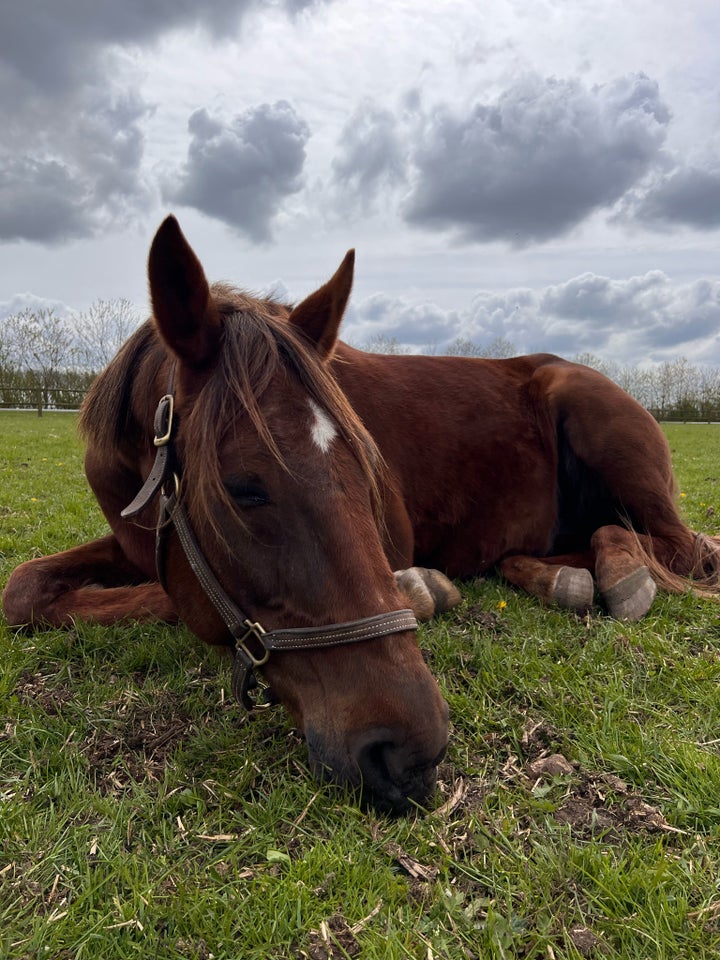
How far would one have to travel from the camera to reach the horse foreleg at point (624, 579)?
374 cm

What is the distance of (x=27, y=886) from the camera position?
178cm

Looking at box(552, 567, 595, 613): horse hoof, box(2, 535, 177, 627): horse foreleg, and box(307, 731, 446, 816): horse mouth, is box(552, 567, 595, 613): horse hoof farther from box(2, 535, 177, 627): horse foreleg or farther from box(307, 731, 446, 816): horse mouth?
box(2, 535, 177, 627): horse foreleg

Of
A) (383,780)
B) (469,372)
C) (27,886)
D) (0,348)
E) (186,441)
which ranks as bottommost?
(27,886)

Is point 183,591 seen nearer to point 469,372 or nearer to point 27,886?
point 27,886

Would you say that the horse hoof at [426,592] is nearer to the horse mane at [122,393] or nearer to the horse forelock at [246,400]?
the horse forelock at [246,400]

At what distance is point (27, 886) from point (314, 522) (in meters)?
1.30

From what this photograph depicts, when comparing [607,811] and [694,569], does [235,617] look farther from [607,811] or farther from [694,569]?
[694,569]

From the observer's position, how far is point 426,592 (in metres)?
3.54

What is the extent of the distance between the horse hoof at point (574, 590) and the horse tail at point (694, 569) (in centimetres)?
57

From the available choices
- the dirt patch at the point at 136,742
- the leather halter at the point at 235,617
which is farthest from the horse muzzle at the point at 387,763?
the dirt patch at the point at 136,742

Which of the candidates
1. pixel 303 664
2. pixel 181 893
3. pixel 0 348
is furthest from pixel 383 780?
pixel 0 348

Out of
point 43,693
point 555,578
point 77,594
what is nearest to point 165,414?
point 43,693

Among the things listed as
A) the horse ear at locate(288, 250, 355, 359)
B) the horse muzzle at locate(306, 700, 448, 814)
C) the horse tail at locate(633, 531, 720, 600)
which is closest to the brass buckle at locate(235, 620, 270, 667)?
the horse muzzle at locate(306, 700, 448, 814)

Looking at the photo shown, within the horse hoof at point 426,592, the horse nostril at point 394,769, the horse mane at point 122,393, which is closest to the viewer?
the horse nostril at point 394,769
